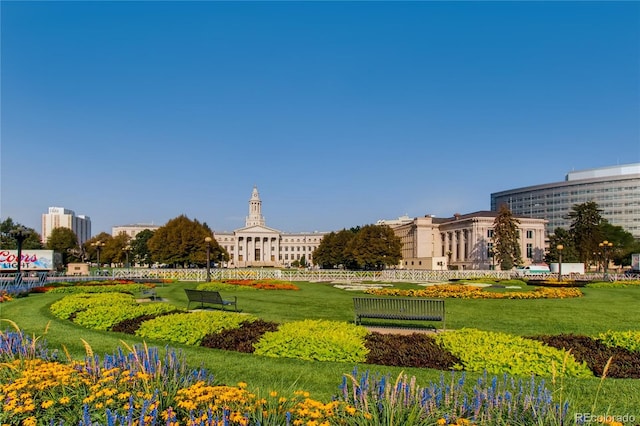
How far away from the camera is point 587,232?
7800 centimetres

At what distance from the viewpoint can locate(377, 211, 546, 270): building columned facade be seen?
107750mm

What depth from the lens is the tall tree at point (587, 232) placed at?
75.8 m

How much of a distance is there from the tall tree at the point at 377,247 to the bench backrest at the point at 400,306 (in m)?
64.2

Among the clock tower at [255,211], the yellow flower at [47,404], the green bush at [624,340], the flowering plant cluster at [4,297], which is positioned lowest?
the flowering plant cluster at [4,297]

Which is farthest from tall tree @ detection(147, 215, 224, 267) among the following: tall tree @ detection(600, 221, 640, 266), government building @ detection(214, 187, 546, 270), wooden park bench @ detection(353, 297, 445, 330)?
tall tree @ detection(600, 221, 640, 266)

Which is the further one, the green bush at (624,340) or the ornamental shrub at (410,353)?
the green bush at (624,340)

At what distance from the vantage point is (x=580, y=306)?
20828 mm

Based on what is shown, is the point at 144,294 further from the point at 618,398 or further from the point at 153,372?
the point at 618,398

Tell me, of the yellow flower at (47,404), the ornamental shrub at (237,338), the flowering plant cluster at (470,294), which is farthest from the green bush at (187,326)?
the flowering plant cluster at (470,294)

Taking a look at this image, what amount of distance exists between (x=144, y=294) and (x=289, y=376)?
14664 mm

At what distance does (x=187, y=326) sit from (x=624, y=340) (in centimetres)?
992

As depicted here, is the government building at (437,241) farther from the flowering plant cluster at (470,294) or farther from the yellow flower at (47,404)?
the yellow flower at (47,404)

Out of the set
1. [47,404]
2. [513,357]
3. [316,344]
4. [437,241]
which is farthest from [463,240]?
[47,404]

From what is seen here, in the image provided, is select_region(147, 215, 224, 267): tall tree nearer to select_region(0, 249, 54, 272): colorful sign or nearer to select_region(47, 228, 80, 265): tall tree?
select_region(0, 249, 54, 272): colorful sign
